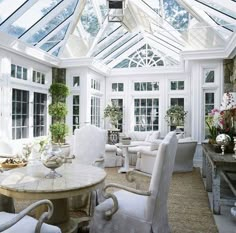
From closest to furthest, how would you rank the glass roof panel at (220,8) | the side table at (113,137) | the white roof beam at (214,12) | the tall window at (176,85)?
the glass roof panel at (220,8), the white roof beam at (214,12), the side table at (113,137), the tall window at (176,85)

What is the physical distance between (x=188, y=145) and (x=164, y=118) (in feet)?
9.48

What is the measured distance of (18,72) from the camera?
Result: 607 cm

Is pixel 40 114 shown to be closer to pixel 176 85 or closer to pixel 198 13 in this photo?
pixel 176 85

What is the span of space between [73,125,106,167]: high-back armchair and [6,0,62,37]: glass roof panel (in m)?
2.99

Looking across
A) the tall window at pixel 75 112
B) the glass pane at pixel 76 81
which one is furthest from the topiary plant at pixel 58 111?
the glass pane at pixel 76 81

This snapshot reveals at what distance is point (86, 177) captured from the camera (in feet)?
7.93

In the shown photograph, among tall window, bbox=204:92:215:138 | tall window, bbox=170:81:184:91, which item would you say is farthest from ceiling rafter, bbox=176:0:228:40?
tall window, bbox=170:81:184:91

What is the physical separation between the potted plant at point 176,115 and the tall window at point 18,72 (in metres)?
4.48

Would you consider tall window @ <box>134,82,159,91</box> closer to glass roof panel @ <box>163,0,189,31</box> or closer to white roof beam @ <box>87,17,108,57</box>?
white roof beam @ <box>87,17,108,57</box>

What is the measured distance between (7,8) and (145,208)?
4.48 meters

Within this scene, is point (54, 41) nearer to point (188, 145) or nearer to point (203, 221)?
point (188, 145)

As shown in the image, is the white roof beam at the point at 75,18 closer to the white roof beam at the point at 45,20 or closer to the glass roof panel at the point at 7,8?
the white roof beam at the point at 45,20

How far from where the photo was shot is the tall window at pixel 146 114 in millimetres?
8891

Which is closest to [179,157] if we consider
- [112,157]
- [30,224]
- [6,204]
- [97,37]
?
[112,157]
